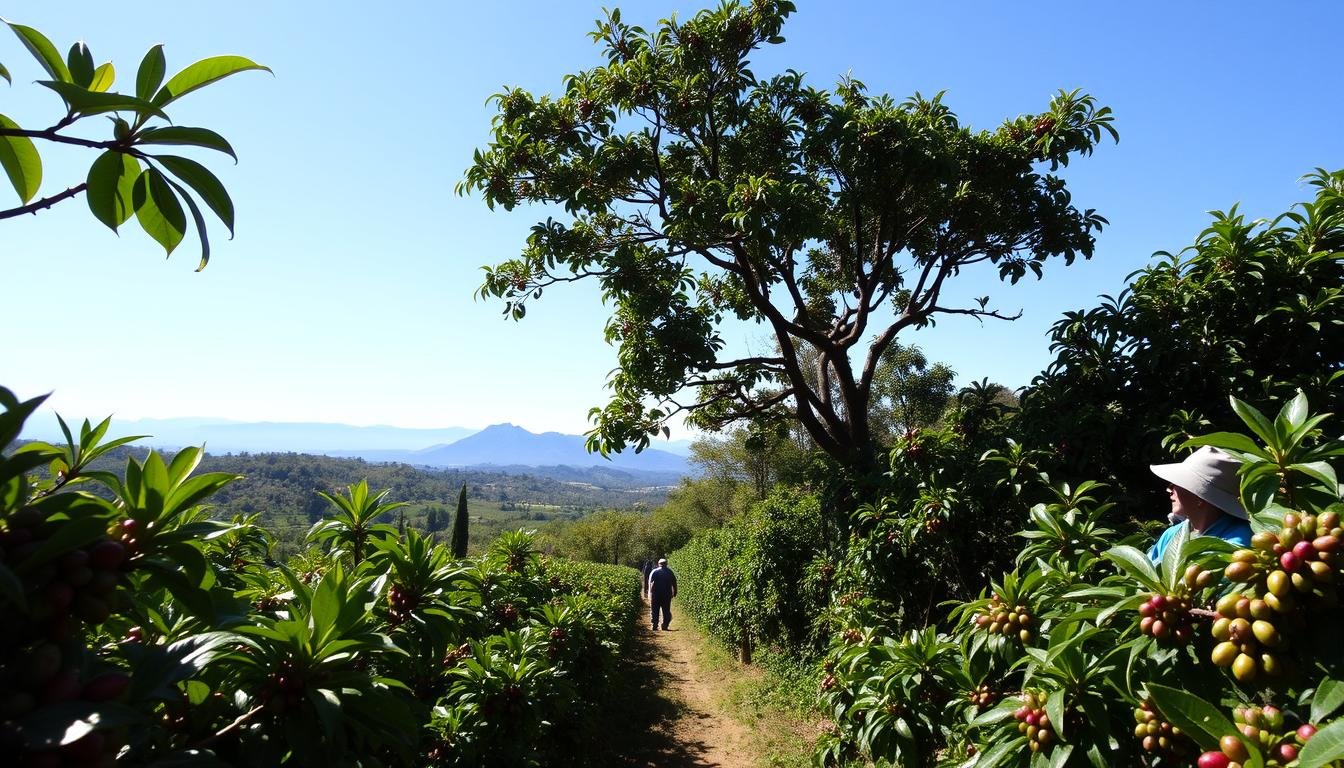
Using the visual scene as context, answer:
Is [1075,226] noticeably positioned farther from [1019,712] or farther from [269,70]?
[269,70]

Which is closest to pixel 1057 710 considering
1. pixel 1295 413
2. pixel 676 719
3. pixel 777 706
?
pixel 1295 413

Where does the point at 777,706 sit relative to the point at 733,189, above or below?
below

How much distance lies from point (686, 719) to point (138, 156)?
8339 mm

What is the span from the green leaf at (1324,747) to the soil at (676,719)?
6023 mm

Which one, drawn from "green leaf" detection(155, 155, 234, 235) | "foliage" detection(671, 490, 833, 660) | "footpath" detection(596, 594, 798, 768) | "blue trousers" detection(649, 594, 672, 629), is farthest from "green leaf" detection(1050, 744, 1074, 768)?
"blue trousers" detection(649, 594, 672, 629)

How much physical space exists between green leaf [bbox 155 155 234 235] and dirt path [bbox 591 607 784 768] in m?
6.25

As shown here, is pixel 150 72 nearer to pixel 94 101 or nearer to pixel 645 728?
pixel 94 101

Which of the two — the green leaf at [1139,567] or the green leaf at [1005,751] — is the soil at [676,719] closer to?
the green leaf at [1005,751]

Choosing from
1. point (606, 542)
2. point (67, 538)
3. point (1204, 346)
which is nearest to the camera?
point (67, 538)

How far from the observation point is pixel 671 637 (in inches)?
561

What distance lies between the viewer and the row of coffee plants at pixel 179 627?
0.81 meters

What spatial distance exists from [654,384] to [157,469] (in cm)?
527

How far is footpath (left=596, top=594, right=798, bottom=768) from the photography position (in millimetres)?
6273

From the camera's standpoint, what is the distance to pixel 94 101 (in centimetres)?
92
